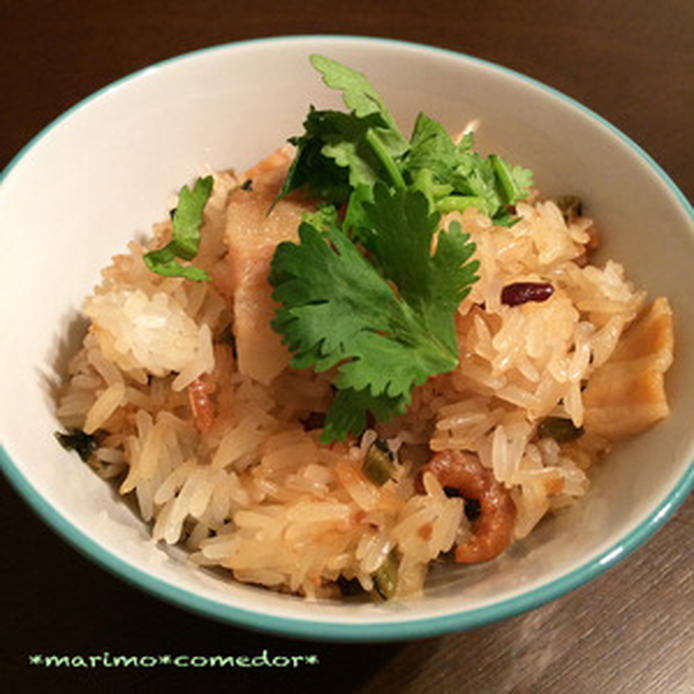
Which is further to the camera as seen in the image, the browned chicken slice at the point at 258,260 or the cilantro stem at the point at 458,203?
the cilantro stem at the point at 458,203

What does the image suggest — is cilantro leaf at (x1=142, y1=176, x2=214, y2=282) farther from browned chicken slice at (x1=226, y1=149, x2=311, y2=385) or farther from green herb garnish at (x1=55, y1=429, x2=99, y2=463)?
green herb garnish at (x1=55, y1=429, x2=99, y2=463)

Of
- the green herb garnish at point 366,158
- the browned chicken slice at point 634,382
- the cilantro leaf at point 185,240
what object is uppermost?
the green herb garnish at point 366,158

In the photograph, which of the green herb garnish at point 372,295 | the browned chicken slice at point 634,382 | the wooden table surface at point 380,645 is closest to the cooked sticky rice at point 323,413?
the browned chicken slice at point 634,382

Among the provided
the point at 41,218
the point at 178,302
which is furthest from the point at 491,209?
the point at 41,218

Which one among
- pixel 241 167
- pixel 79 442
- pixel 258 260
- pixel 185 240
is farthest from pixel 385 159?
pixel 79 442

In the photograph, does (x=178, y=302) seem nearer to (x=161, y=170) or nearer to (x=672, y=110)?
(x=161, y=170)

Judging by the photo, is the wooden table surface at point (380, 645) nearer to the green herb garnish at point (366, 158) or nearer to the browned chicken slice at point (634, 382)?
the browned chicken slice at point (634, 382)
